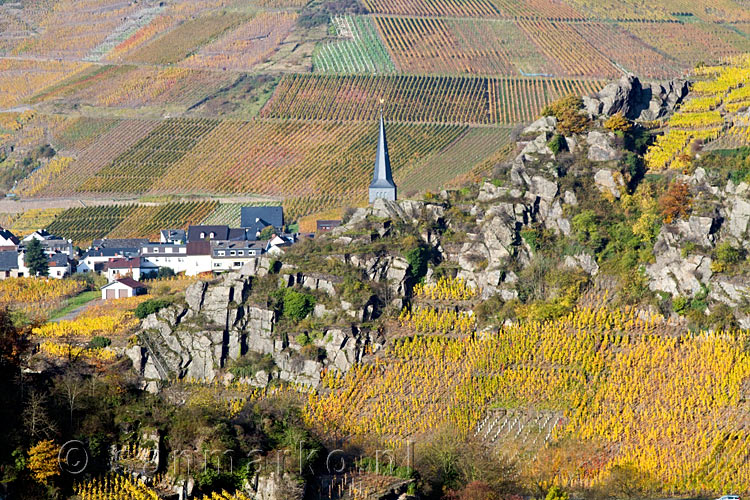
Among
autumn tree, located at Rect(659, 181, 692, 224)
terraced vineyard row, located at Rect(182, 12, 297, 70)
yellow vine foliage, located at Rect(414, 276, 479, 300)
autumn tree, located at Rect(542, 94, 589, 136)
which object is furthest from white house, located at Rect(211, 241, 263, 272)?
terraced vineyard row, located at Rect(182, 12, 297, 70)

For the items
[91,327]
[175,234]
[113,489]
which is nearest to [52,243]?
[175,234]

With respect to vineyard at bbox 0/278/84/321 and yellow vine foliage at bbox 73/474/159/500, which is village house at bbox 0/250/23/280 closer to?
vineyard at bbox 0/278/84/321

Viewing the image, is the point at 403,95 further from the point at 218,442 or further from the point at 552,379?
the point at 218,442

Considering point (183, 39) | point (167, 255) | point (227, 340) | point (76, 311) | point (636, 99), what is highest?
point (636, 99)

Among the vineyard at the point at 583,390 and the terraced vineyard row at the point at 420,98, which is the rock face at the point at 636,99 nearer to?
the vineyard at the point at 583,390

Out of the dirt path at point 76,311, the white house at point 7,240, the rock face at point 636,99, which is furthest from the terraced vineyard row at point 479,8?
the dirt path at point 76,311

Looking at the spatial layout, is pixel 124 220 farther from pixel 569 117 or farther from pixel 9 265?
pixel 569 117

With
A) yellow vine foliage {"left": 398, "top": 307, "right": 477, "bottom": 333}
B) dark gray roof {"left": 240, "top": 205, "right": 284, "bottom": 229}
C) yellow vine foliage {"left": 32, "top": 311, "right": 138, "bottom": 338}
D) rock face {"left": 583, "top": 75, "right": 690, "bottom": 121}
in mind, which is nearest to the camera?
yellow vine foliage {"left": 398, "top": 307, "right": 477, "bottom": 333}
